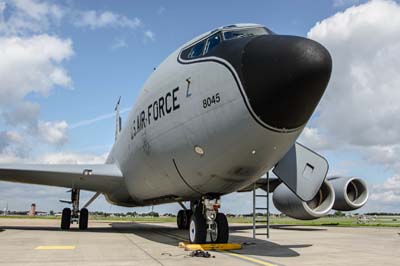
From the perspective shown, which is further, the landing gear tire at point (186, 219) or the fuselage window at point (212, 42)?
the landing gear tire at point (186, 219)

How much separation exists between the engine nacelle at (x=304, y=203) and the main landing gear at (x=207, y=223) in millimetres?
5183

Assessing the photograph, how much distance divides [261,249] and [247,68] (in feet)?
15.0

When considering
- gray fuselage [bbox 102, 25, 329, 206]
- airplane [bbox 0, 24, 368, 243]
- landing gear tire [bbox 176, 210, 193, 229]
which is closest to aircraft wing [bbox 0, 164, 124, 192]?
airplane [bbox 0, 24, 368, 243]

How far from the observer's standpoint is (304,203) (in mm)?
14555

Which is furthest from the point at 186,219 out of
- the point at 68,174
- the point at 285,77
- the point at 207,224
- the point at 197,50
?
the point at 285,77

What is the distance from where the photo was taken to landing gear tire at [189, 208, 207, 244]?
9.15 meters

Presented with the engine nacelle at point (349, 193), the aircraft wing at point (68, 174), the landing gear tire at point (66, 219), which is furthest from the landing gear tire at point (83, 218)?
the engine nacelle at point (349, 193)

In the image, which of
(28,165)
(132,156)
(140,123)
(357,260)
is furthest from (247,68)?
(28,165)

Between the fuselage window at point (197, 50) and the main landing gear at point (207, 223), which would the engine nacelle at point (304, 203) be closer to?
the main landing gear at point (207, 223)

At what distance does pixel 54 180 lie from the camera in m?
16.5

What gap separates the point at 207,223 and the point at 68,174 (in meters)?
7.76

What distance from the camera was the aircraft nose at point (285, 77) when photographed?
22.2ft

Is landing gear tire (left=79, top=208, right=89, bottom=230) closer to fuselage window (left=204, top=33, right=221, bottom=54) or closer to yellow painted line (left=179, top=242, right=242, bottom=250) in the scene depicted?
yellow painted line (left=179, top=242, right=242, bottom=250)

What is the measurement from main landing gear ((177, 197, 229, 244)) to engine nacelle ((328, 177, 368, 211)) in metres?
8.75
